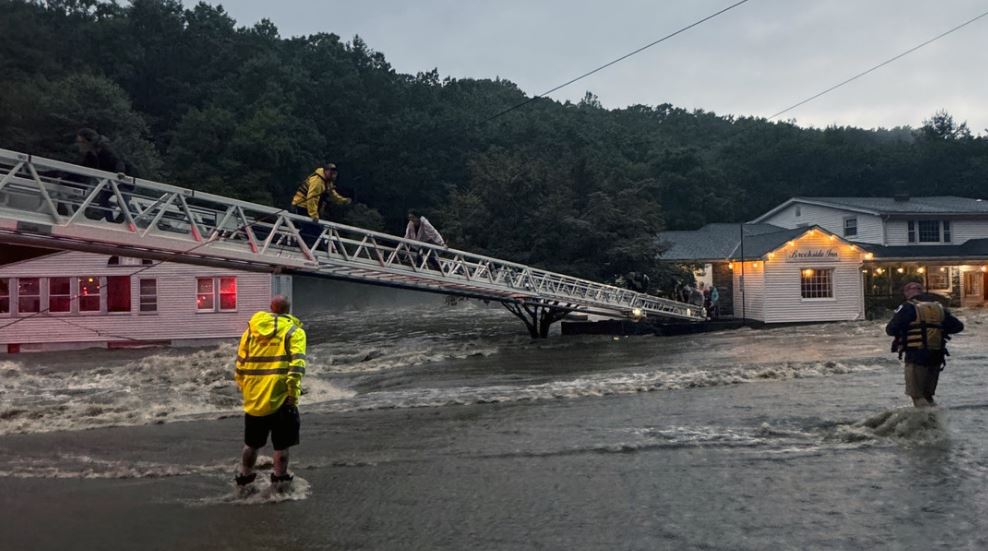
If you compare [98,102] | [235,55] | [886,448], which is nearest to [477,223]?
[886,448]

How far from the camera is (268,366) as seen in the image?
258 inches

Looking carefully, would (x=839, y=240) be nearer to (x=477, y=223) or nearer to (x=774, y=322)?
(x=774, y=322)

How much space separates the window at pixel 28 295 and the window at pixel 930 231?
3831 cm

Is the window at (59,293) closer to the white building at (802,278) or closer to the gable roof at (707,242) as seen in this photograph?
the gable roof at (707,242)

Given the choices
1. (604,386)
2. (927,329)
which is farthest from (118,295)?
(927,329)

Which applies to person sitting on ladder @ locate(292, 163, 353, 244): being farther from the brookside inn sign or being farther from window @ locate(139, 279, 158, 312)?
the brookside inn sign

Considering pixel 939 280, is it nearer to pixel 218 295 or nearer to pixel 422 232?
pixel 422 232

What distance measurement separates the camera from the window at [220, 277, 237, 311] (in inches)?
1035

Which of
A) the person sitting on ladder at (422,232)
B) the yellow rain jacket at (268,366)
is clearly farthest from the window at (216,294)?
the yellow rain jacket at (268,366)

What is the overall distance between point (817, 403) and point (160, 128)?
2505 inches

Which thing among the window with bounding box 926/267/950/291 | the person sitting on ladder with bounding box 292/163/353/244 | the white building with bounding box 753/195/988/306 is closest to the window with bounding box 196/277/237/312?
the person sitting on ladder with bounding box 292/163/353/244

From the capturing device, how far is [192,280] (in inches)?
1028

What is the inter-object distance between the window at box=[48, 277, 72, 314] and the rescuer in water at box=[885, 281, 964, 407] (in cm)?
2597

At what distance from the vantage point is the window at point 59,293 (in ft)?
83.7
